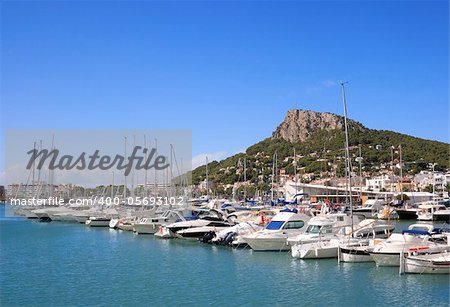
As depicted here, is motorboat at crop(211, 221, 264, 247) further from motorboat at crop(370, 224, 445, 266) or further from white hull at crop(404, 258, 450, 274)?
white hull at crop(404, 258, 450, 274)

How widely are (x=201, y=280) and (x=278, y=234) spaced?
896cm

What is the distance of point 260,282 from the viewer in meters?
22.9

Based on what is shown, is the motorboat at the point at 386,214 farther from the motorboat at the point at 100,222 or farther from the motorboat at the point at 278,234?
the motorboat at the point at 100,222

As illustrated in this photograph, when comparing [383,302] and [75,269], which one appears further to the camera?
[75,269]

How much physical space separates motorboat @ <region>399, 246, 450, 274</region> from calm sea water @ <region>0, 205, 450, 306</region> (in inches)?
13.4

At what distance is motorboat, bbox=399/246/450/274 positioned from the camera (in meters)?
22.2

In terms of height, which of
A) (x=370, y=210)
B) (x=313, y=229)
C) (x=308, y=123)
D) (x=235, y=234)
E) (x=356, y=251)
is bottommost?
(x=356, y=251)

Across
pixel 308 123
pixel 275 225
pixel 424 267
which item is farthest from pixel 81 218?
pixel 308 123

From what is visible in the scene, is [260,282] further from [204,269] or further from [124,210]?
[124,210]

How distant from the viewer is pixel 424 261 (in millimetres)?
22406

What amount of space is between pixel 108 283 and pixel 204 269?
5690mm

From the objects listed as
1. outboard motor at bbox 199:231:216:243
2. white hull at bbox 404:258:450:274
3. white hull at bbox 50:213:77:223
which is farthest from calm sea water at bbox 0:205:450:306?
white hull at bbox 50:213:77:223

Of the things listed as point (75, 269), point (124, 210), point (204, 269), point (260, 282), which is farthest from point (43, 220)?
point (260, 282)

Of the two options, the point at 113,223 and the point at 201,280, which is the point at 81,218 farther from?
the point at 201,280
